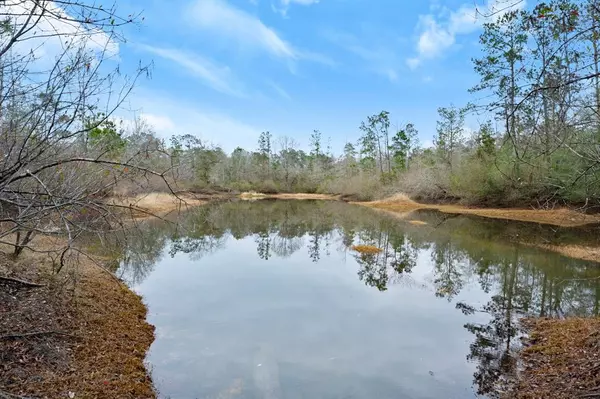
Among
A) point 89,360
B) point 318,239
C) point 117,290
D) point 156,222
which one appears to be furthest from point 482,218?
point 89,360

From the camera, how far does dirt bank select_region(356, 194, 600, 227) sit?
64.1 ft

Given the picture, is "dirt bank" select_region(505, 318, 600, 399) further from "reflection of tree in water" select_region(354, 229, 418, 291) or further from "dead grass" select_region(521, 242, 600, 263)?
"dead grass" select_region(521, 242, 600, 263)

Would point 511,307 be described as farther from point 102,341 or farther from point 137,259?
point 137,259

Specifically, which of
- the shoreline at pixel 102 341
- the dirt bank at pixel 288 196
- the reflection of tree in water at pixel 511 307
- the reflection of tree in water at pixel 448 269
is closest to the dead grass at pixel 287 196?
the dirt bank at pixel 288 196

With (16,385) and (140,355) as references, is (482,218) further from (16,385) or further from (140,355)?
(16,385)

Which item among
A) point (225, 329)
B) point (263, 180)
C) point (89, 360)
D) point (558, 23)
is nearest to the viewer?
point (558, 23)

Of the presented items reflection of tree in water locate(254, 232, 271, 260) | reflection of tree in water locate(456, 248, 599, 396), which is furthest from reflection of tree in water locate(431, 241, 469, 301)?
reflection of tree in water locate(254, 232, 271, 260)

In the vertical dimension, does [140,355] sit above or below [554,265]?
below

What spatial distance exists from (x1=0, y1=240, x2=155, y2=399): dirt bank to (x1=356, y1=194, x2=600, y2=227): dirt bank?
12.9 metres

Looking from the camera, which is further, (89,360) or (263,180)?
(263,180)

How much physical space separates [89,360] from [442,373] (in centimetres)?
464

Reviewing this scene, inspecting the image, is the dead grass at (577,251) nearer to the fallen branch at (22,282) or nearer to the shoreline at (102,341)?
the shoreline at (102,341)

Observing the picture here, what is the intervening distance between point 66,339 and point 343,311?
483cm

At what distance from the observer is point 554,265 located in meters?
11.1
